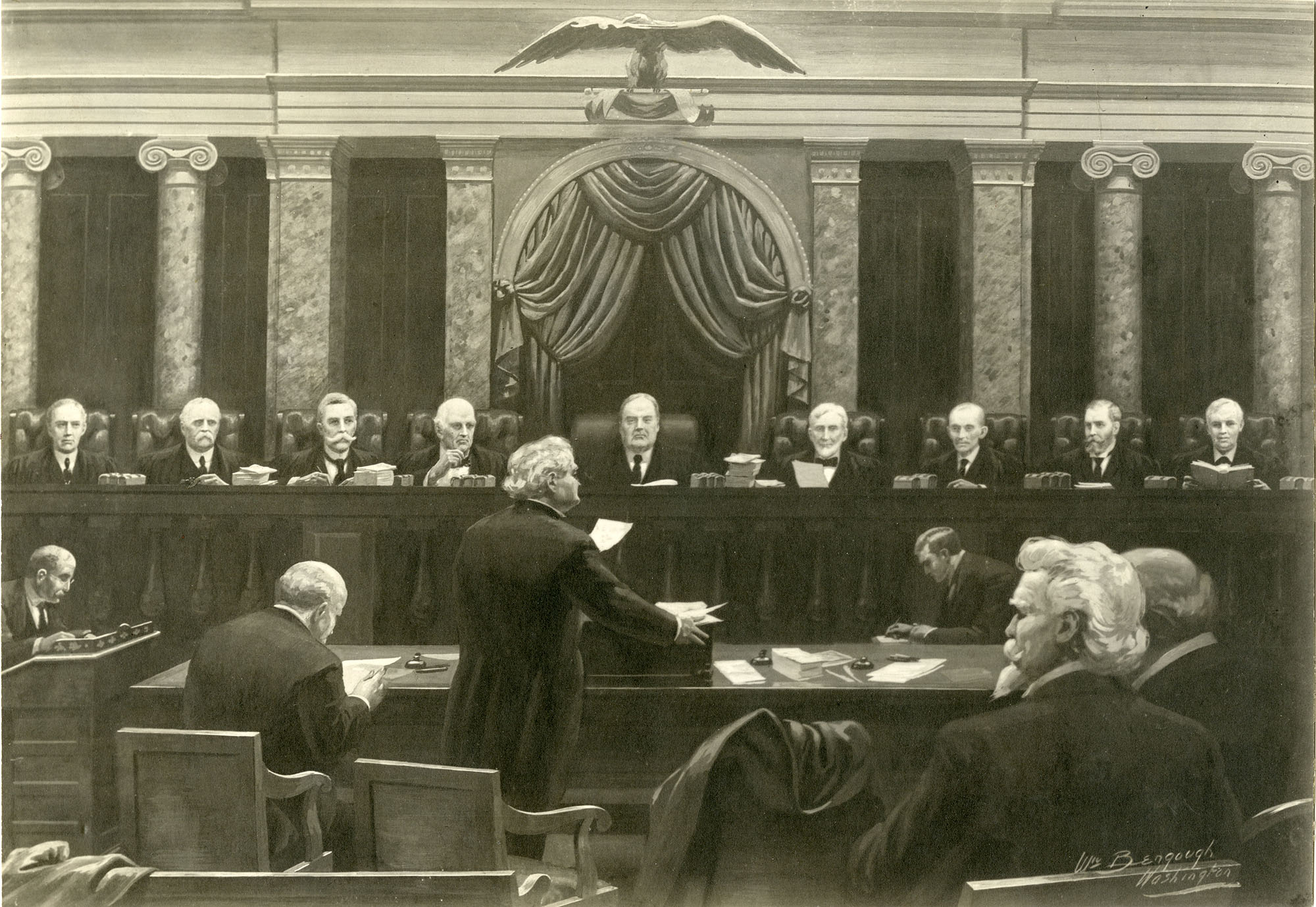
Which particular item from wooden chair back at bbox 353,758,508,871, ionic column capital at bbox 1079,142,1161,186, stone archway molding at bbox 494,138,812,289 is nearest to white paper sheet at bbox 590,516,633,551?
wooden chair back at bbox 353,758,508,871

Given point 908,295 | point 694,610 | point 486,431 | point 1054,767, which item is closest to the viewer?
point 1054,767

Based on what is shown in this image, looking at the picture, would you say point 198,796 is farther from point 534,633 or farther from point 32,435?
point 32,435

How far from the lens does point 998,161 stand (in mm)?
4457

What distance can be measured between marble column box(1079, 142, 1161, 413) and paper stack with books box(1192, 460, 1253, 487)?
1.10ft

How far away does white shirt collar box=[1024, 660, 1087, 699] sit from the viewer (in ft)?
11.4

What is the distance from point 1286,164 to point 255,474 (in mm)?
4050

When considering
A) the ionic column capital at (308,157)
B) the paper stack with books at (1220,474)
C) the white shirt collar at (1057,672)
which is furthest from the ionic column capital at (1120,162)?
the ionic column capital at (308,157)

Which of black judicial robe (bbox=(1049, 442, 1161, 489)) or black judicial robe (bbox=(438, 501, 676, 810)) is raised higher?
black judicial robe (bbox=(1049, 442, 1161, 489))

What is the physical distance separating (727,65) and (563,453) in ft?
5.18

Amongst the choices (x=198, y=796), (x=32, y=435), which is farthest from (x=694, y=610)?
(x=32, y=435)

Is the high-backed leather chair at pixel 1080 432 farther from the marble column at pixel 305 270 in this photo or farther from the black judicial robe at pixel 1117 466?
the marble column at pixel 305 270

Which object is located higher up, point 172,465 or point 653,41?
point 653,41
